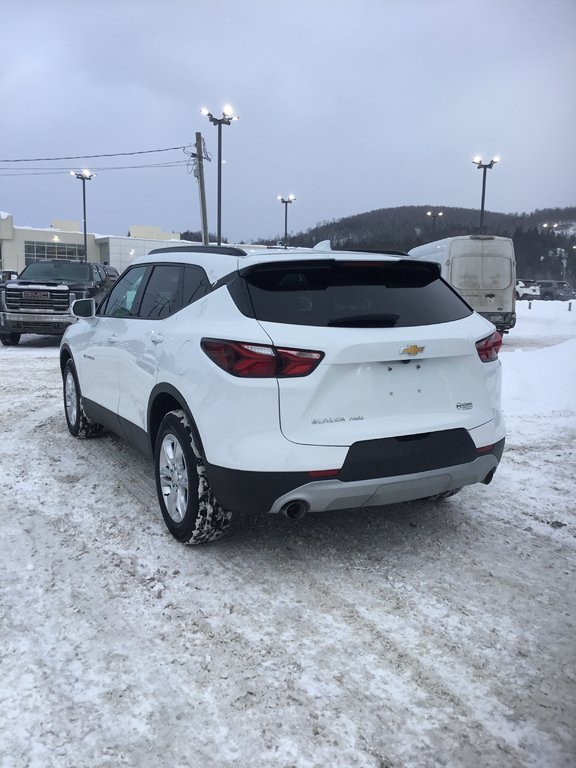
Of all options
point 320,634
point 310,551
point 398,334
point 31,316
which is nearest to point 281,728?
point 320,634

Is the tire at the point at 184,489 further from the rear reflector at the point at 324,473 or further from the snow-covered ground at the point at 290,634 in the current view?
the rear reflector at the point at 324,473

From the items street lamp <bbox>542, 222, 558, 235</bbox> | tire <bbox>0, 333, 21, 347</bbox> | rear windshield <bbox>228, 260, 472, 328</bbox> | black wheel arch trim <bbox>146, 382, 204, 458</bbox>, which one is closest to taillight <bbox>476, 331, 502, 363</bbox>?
rear windshield <bbox>228, 260, 472, 328</bbox>

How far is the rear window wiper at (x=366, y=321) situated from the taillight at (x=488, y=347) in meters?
0.57

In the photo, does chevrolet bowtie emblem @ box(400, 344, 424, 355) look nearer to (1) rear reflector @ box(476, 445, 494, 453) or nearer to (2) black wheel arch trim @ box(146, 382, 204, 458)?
(1) rear reflector @ box(476, 445, 494, 453)

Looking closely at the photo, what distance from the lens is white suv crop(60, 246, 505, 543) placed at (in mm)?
3080

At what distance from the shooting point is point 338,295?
10.9ft

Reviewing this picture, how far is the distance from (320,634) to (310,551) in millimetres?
852

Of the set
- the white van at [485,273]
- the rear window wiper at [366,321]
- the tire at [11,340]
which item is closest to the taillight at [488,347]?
the rear window wiper at [366,321]

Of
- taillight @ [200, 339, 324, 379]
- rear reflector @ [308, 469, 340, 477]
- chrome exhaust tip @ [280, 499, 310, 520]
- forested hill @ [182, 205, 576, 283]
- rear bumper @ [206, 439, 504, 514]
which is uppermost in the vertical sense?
forested hill @ [182, 205, 576, 283]

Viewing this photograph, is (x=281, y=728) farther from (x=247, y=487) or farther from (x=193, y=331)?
(x=193, y=331)

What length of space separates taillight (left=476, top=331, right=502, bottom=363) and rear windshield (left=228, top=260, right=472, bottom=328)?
0.21 meters

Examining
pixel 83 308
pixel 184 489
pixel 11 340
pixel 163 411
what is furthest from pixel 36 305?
pixel 184 489

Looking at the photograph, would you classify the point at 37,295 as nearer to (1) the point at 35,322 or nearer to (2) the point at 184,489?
(1) the point at 35,322

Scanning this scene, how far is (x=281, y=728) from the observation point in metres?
2.26
